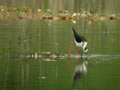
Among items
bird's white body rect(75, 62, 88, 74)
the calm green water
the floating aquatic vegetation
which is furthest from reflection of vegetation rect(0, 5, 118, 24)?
bird's white body rect(75, 62, 88, 74)

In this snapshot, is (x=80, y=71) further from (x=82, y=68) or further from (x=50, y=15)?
(x=50, y=15)

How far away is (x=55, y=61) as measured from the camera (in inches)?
519

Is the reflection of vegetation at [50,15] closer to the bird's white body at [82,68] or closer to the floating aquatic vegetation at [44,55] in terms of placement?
the floating aquatic vegetation at [44,55]

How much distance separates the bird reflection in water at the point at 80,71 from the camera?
1136cm

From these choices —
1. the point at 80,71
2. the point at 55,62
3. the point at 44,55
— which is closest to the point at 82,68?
the point at 80,71

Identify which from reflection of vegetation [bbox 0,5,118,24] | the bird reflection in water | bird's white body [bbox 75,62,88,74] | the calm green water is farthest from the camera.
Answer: reflection of vegetation [bbox 0,5,118,24]

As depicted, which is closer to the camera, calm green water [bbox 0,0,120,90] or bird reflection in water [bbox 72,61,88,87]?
calm green water [bbox 0,0,120,90]

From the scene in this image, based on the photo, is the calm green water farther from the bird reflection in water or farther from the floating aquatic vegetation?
the floating aquatic vegetation

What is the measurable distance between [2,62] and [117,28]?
9.37 m

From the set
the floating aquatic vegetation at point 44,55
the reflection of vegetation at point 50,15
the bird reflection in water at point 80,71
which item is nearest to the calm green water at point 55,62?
the bird reflection in water at point 80,71

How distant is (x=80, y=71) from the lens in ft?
39.4

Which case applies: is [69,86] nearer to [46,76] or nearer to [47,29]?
[46,76]

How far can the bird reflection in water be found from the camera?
11363 mm

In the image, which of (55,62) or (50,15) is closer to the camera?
(55,62)
